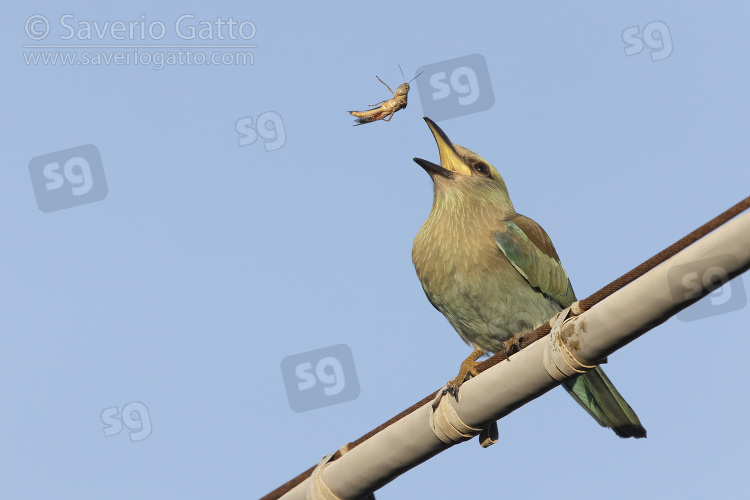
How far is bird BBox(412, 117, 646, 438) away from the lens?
6059mm

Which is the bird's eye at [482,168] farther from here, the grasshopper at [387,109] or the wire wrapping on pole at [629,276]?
the wire wrapping on pole at [629,276]

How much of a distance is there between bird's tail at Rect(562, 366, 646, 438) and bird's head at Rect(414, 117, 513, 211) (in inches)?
66.0

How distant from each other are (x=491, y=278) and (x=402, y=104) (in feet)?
8.21

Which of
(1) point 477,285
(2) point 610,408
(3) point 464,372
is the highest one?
(1) point 477,285

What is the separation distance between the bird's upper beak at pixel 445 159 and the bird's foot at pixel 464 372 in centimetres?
133

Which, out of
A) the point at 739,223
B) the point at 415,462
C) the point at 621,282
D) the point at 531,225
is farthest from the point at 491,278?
the point at 739,223

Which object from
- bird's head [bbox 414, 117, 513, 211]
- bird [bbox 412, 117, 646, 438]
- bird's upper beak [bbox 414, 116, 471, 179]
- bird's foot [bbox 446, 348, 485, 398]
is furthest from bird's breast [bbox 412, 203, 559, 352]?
bird's upper beak [bbox 414, 116, 471, 179]

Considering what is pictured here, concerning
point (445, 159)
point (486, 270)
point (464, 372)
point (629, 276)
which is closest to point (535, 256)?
point (486, 270)

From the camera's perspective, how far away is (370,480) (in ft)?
12.5

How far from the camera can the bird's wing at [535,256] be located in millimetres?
6168

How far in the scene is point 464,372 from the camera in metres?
4.90

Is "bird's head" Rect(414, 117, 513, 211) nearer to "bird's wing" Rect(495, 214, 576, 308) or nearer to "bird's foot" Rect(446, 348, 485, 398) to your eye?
"bird's wing" Rect(495, 214, 576, 308)

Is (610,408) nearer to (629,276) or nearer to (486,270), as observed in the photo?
(486,270)

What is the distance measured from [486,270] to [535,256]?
38cm
